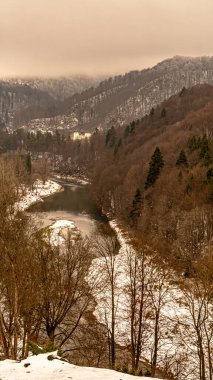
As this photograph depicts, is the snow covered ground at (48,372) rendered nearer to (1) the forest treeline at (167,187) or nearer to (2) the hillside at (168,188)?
(2) the hillside at (168,188)

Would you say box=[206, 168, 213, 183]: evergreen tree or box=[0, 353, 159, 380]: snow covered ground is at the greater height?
box=[206, 168, 213, 183]: evergreen tree

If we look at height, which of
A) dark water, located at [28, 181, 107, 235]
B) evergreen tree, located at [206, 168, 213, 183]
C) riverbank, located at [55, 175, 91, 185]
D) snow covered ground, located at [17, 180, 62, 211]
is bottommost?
dark water, located at [28, 181, 107, 235]

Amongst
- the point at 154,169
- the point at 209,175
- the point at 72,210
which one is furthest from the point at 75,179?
the point at 209,175

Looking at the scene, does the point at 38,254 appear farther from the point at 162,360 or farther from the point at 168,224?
the point at 168,224

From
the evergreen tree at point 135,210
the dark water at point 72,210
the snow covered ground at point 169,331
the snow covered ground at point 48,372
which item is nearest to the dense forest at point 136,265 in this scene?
the snow covered ground at point 169,331

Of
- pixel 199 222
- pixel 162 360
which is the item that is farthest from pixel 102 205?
A: pixel 162 360

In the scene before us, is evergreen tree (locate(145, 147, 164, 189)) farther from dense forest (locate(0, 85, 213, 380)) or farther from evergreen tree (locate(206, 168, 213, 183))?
evergreen tree (locate(206, 168, 213, 183))

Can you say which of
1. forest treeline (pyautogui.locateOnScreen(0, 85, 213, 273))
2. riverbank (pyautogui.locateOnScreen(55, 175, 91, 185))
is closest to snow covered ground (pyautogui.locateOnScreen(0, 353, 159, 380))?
forest treeline (pyautogui.locateOnScreen(0, 85, 213, 273))
